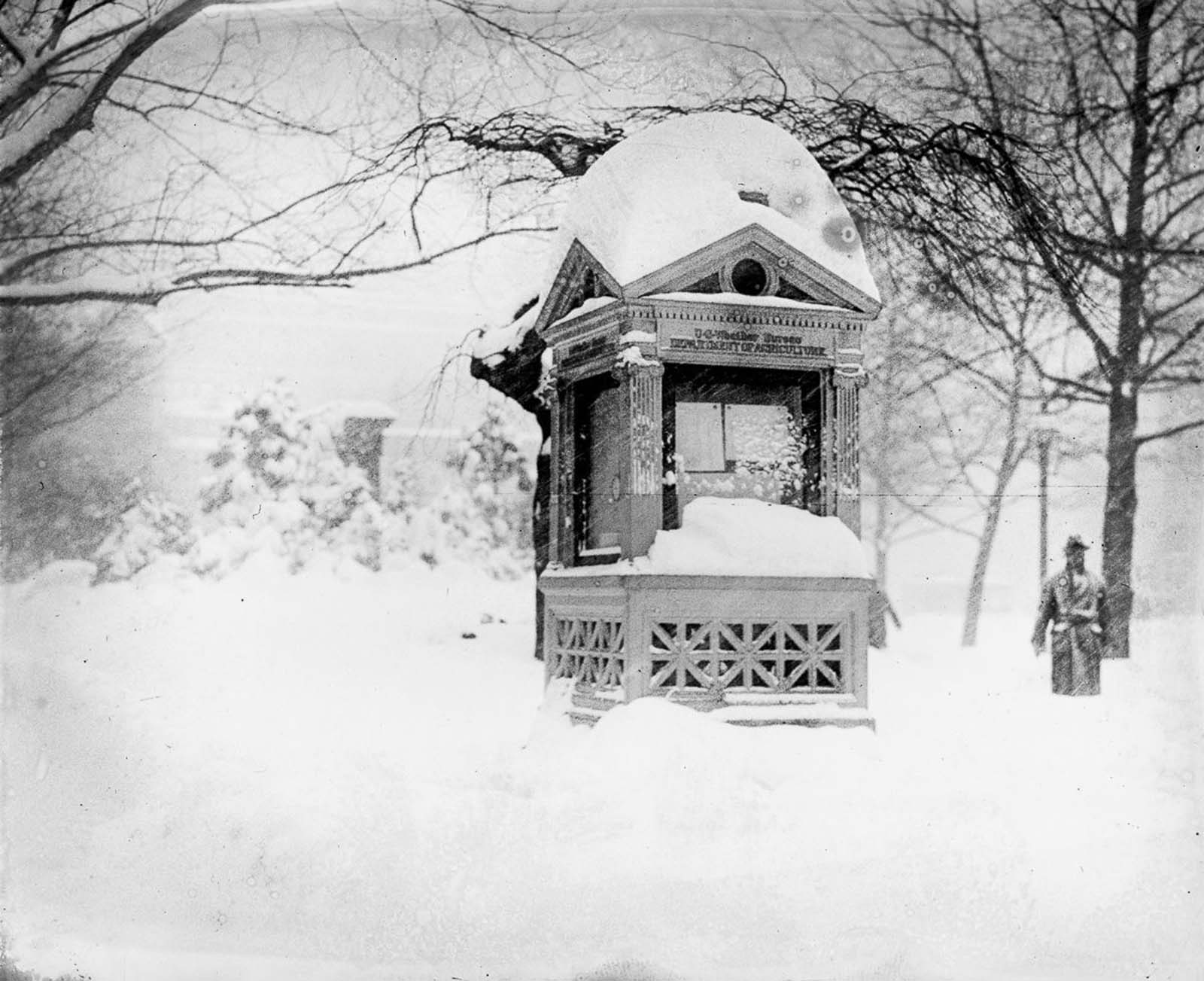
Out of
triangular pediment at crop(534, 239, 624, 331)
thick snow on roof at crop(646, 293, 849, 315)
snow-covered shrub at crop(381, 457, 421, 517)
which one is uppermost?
triangular pediment at crop(534, 239, 624, 331)

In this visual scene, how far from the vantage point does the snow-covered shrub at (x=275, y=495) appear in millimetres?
4398

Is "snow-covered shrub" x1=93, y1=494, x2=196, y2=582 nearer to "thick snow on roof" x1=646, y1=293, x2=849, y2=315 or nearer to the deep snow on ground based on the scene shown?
the deep snow on ground

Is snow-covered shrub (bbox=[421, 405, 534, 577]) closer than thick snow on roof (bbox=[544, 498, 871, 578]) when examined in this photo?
No

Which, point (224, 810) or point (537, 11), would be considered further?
point (537, 11)

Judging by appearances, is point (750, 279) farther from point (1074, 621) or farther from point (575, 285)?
point (1074, 621)

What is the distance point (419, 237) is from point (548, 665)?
1574 mm

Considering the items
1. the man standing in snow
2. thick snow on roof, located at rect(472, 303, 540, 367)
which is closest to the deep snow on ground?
the man standing in snow

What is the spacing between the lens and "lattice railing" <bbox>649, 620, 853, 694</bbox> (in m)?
4.37

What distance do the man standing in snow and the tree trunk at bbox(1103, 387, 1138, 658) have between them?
5 centimetres

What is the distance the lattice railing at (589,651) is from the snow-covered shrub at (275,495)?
790mm

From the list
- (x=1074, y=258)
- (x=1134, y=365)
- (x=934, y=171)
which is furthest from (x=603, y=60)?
(x=1134, y=365)

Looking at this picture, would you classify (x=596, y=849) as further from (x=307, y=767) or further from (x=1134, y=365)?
(x=1134, y=365)

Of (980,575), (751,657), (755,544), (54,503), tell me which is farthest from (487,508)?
(980,575)

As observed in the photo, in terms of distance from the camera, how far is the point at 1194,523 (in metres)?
4.64
